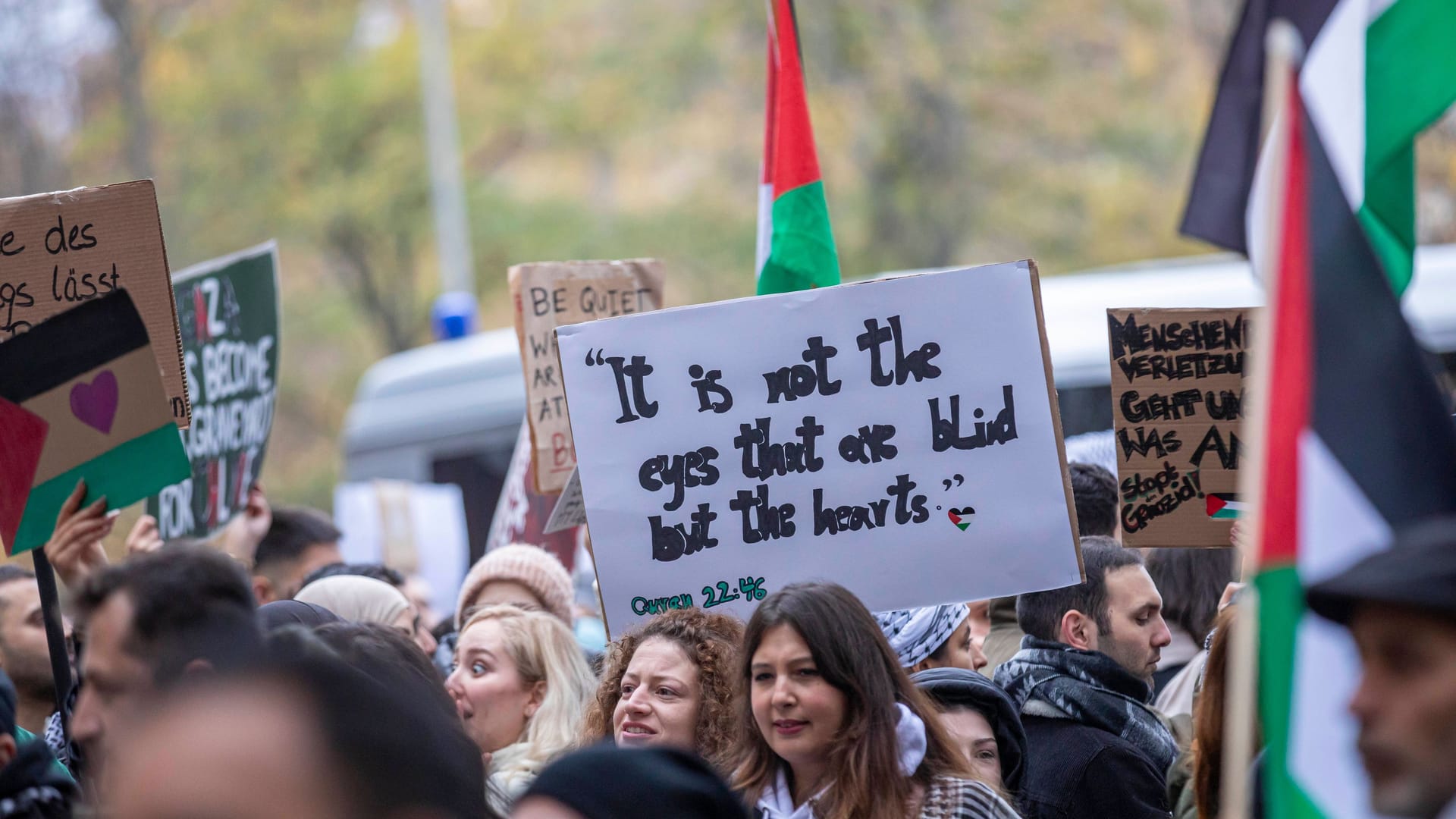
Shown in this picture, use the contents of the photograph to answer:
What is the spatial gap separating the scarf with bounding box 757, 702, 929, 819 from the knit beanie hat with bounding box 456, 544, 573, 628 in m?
1.84

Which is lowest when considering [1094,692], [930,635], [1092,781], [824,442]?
[1092,781]

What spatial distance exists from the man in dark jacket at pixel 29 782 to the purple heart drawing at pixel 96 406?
0.80 meters

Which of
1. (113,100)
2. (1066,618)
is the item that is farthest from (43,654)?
(113,100)

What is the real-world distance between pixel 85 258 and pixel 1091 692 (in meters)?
2.93

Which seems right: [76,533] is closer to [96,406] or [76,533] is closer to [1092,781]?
[96,406]

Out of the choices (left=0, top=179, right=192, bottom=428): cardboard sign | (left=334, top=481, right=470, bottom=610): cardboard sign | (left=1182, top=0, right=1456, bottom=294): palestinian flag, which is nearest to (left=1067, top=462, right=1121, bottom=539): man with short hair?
(left=1182, top=0, right=1456, bottom=294): palestinian flag

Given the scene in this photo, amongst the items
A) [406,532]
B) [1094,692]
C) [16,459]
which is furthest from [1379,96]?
[406,532]

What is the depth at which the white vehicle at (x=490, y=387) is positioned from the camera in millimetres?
9844

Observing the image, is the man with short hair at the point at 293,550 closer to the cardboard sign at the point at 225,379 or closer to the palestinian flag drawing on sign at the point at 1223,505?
the cardboard sign at the point at 225,379

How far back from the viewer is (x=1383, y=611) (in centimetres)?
186

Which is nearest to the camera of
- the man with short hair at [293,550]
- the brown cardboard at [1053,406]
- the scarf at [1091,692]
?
the scarf at [1091,692]

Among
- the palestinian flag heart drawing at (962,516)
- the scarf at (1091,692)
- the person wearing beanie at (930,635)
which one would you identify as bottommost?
the scarf at (1091,692)

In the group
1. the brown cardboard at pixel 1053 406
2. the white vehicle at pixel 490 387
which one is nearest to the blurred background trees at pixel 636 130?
the white vehicle at pixel 490 387

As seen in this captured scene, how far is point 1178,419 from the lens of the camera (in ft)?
14.8
